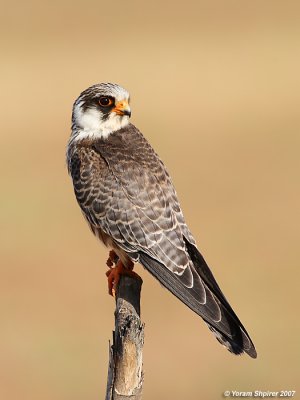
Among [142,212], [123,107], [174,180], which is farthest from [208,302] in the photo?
[174,180]

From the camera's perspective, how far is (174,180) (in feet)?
57.3

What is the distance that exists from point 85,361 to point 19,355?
751 millimetres

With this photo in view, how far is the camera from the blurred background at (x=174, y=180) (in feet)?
36.6

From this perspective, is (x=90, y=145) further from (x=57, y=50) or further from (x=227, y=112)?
(x=57, y=50)

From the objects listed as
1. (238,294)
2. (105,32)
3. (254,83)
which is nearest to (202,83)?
(254,83)

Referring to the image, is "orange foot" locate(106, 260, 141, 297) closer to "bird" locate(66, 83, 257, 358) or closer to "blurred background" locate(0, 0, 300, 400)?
"bird" locate(66, 83, 257, 358)

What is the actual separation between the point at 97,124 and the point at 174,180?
410 inches

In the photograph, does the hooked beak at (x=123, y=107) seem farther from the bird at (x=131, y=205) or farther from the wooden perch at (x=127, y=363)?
the wooden perch at (x=127, y=363)

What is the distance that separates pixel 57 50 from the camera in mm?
31547

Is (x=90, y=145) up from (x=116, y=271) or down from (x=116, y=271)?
up

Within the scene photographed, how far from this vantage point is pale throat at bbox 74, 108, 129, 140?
278 inches

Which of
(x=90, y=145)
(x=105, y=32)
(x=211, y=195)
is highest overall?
(x=105, y=32)

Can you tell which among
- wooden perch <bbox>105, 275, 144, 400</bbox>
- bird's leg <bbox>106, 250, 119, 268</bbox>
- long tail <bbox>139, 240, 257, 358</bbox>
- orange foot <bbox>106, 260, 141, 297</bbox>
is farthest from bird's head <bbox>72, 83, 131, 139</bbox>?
wooden perch <bbox>105, 275, 144, 400</bbox>

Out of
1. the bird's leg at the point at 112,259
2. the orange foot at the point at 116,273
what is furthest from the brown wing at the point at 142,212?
the bird's leg at the point at 112,259
